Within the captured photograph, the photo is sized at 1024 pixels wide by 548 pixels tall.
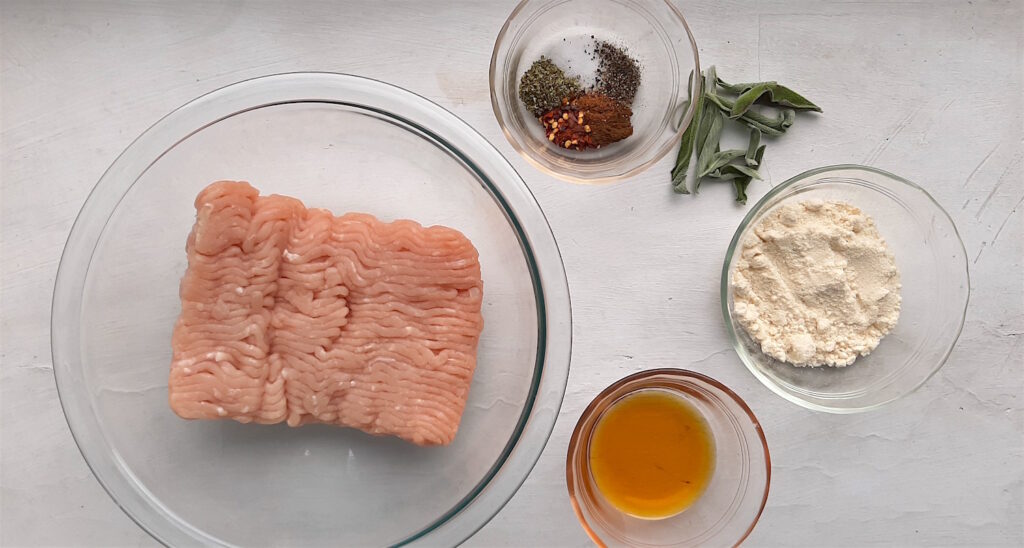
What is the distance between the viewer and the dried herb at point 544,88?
1818 mm

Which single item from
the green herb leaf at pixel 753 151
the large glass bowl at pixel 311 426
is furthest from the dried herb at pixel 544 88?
the green herb leaf at pixel 753 151

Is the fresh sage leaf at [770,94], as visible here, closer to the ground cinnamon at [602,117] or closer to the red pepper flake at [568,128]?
the ground cinnamon at [602,117]

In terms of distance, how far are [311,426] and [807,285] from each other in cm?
128

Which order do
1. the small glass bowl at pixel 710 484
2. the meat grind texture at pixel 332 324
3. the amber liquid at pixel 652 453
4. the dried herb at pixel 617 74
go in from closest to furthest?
the meat grind texture at pixel 332 324 < the small glass bowl at pixel 710 484 < the amber liquid at pixel 652 453 < the dried herb at pixel 617 74

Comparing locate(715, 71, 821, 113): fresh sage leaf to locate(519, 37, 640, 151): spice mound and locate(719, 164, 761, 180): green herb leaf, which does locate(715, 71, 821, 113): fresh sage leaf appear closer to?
locate(719, 164, 761, 180): green herb leaf

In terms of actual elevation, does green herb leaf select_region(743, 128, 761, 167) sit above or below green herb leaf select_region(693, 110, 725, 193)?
below

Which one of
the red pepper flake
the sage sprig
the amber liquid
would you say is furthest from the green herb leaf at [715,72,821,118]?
the amber liquid

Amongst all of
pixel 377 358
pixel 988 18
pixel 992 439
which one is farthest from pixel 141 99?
pixel 992 439

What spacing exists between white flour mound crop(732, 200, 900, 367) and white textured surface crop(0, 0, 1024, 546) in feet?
0.38

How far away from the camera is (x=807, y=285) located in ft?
5.45

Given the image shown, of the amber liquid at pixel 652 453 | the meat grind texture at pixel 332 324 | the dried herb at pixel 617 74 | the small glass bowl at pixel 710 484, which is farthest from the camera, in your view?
the dried herb at pixel 617 74

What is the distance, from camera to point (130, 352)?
64.7 inches

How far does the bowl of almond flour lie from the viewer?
168 cm

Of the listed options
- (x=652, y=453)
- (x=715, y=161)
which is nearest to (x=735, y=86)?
(x=715, y=161)
